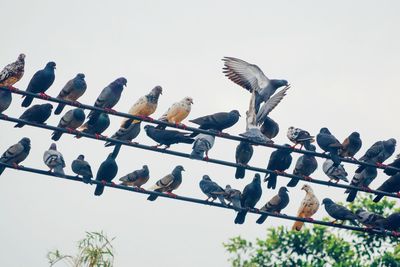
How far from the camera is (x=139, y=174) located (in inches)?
651

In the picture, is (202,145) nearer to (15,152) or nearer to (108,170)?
(108,170)

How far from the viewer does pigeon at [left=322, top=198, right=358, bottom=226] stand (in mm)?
14953

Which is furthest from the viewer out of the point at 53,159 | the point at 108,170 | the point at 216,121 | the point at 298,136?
the point at 298,136

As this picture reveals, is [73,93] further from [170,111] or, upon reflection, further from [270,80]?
[270,80]

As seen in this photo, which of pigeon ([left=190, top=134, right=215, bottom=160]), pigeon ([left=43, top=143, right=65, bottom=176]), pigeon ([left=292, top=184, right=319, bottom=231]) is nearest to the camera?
pigeon ([left=190, top=134, right=215, bottom=160])

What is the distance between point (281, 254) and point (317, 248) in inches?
53.2

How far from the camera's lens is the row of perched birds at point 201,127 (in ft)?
45.4

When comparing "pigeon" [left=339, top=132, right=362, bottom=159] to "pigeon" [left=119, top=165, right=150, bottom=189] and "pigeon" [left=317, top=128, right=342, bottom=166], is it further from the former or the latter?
"pigeon" [left=119, top=165, right=150, bottom=189]

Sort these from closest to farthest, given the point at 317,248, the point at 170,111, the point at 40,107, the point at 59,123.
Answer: the point at 40,107, the point at 59,123, the point at 170,111, the point at 317,248

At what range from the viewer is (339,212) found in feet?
50.3

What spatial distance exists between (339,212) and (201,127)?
3082 mm

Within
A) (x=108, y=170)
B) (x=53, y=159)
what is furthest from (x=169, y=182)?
(x=53, y=159)

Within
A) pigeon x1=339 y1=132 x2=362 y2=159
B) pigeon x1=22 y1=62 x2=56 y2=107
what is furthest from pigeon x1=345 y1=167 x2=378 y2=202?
pigeon x1=22 y1=62 x2=56 y2=107

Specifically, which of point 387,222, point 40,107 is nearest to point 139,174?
point 40,107
